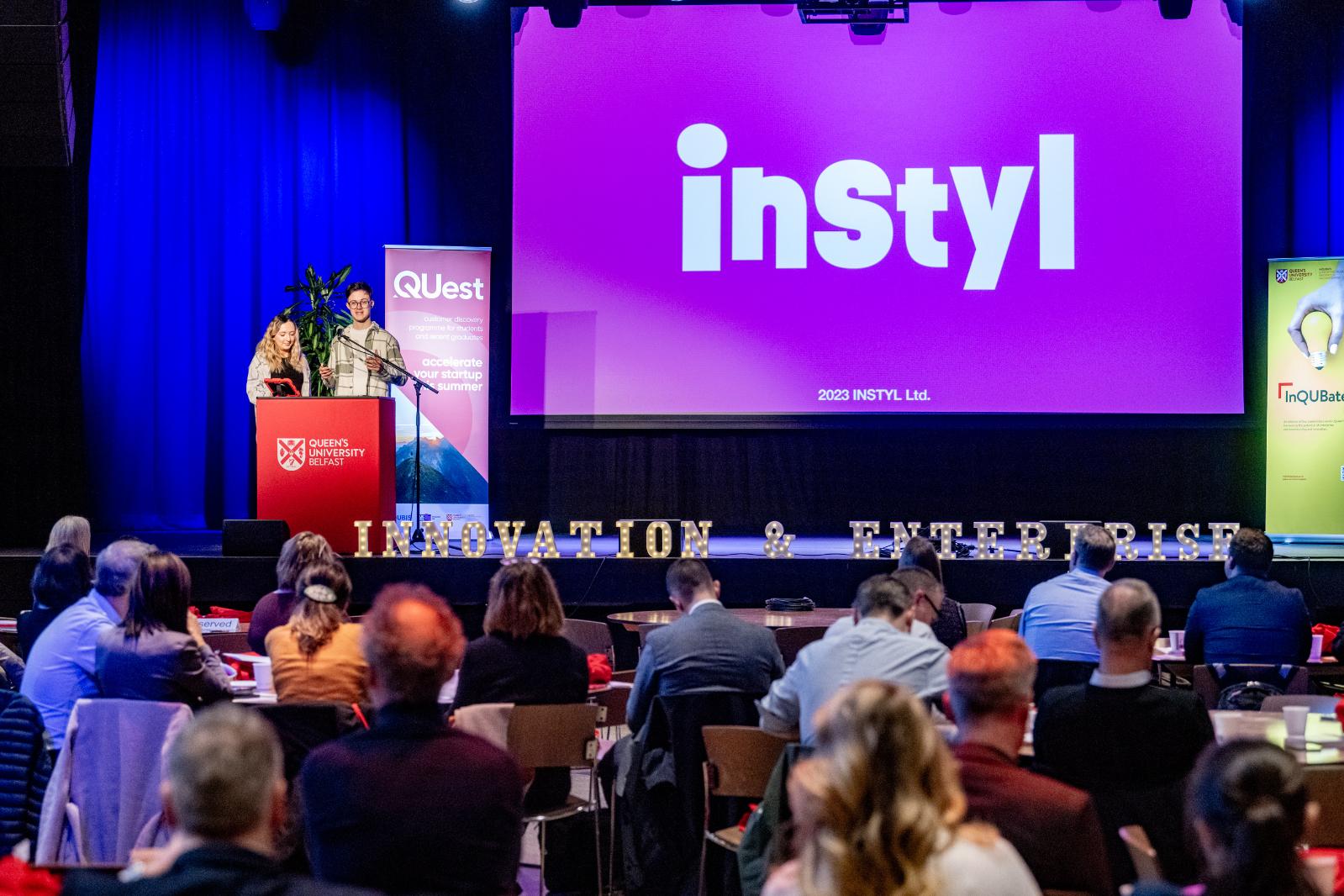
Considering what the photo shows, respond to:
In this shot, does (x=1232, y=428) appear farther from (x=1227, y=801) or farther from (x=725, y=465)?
(x=1227, y=801)

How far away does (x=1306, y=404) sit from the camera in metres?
9.66

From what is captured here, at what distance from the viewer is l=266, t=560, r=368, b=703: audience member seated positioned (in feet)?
14.2

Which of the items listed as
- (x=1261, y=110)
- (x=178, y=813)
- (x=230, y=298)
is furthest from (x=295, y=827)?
(x=1261, y=110)

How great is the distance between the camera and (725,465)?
10742 millimetres

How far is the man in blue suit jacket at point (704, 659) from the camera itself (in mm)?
→ 4531

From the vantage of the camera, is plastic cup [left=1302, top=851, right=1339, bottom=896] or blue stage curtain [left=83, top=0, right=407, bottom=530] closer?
plastic cup [left=1302, top=851, right=1339, bottom=896]

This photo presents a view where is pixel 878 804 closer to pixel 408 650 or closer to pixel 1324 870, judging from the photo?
pixel 1324 870

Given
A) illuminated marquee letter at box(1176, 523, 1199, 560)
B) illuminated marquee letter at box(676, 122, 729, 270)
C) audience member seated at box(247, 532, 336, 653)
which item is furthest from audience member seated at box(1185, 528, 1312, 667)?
illuminated marquee letter at box(676, 122, 729, 270)

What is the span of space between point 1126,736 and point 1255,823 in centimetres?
144

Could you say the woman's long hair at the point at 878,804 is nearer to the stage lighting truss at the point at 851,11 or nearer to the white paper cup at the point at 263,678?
the white paper cup at the point at 263,678

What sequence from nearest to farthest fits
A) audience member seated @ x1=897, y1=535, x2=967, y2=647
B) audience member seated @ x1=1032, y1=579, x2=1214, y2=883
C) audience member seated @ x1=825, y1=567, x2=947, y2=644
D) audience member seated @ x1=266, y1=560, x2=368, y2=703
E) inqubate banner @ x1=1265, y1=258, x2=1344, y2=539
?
audience member seated @ x1=1032, y1=579, x2=1214, y2=883, audience member seated @ x1=266, y1=560, x2=368, y2=703, audience member seated @ x1=825, y1=567, x2=947, y2=644, audience member seated @ x1=897, y1=535, x2=967, y2=647, inqubate banner @ x1=1265, y1=258, x2=1344, y2=539

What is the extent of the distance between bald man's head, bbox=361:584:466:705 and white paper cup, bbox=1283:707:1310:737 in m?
2.41

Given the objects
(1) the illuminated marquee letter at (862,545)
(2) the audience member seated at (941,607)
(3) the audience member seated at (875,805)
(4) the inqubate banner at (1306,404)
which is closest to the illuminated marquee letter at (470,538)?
(1) the illuminated marquee letter at (862,545)

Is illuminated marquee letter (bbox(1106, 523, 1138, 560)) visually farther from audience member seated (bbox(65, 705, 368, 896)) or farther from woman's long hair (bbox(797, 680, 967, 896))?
audience member seated (bbox(65, 705, 368, 896))
